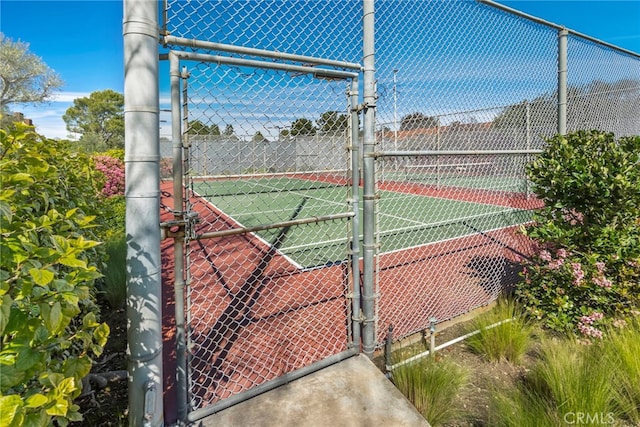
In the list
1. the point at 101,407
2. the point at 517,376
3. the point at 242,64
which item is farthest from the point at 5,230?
the point at 517,376

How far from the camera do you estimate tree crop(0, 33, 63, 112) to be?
26.2 meters

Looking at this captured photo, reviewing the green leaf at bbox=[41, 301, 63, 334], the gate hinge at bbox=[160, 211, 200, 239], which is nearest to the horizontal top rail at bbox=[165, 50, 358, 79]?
the gate hinge at bbox=[160, 211, 200, 239]

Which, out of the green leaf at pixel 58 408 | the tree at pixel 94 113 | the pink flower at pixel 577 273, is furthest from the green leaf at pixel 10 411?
the tree at pixel 94 113

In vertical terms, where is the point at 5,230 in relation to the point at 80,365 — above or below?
above

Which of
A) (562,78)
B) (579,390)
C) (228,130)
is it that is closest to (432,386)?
(579,390)

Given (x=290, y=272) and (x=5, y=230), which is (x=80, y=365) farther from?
(x=290, y=272)

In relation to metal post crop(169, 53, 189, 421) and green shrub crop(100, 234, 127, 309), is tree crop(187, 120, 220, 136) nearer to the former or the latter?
metal post crop(169, 53, 189, 421)

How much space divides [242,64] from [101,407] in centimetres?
221

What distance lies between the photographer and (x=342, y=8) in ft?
8.52

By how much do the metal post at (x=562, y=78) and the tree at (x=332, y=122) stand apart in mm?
2862

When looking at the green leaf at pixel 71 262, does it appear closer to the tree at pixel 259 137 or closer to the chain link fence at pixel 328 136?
the chain link fence at pixel 328 136

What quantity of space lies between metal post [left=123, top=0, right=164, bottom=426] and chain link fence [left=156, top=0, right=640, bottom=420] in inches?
9.2

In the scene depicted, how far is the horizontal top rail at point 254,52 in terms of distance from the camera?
1.75m

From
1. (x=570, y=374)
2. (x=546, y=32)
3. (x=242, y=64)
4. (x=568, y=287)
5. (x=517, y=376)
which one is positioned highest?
(x=546, y=32)
